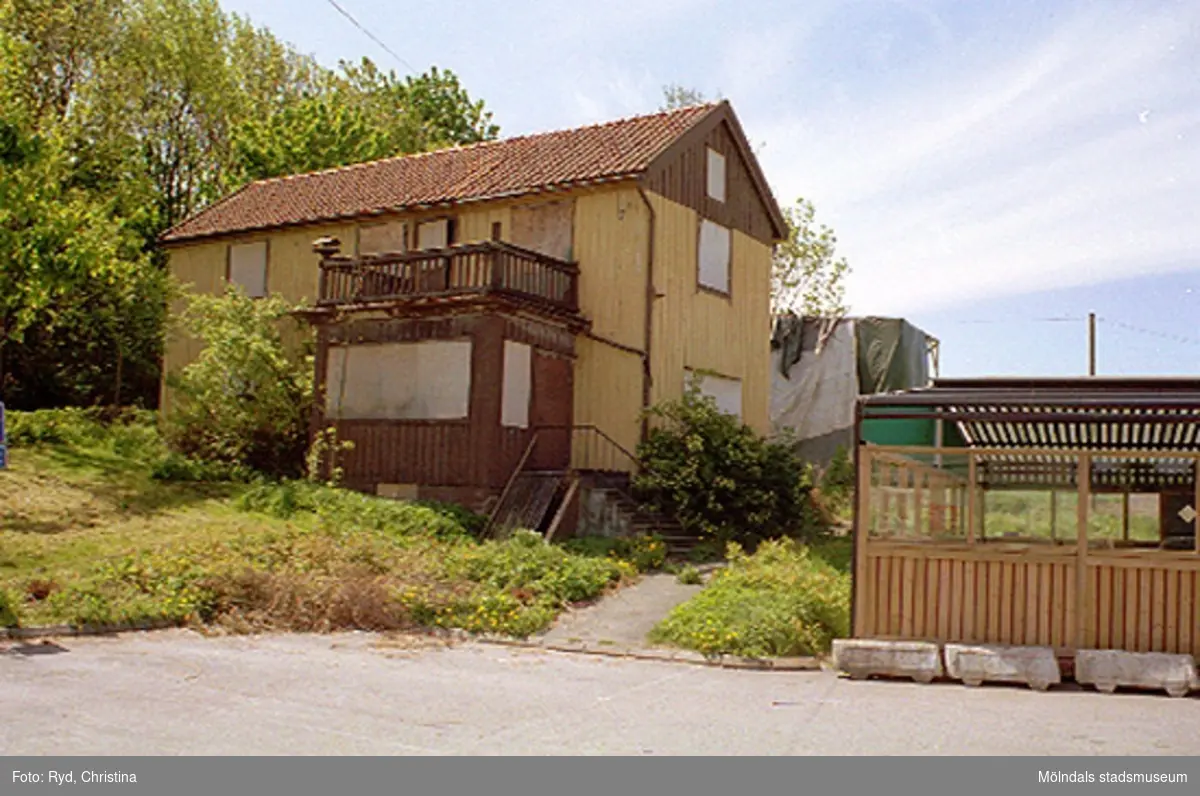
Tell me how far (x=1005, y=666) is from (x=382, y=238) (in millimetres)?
18048

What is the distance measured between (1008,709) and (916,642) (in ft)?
6.97

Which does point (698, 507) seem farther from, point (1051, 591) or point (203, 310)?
point (203, 310)

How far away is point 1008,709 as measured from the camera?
9.27 metres

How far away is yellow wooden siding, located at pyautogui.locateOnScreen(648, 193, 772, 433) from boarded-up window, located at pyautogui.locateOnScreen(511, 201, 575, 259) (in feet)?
6.03

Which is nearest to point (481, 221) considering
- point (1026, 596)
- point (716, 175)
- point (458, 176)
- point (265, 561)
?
point (458, 176)

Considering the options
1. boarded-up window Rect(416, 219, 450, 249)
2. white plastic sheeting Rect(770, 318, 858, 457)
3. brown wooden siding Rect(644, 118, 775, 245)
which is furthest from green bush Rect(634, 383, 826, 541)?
white plastic sheeting Rect(770, 318, 858, 457)

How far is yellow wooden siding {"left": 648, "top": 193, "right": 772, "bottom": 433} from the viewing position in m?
22.5

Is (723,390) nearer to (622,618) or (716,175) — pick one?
(716,175)

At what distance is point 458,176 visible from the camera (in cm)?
2541

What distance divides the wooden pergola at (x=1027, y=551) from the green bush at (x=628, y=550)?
5749 mm

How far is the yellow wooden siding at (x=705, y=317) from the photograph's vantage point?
73.7ft

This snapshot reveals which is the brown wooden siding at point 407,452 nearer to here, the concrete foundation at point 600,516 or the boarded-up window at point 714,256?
the concrete foundation at point 600,516

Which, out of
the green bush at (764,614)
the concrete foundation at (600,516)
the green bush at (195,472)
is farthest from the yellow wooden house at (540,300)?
the green bush at (764,614)

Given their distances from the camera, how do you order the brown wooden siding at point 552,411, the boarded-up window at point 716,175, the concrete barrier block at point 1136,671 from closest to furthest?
the concrete barrier block at point 1136,671 < the brown wooden siding at point 552,411 < the boarded-up window at point 716,175
